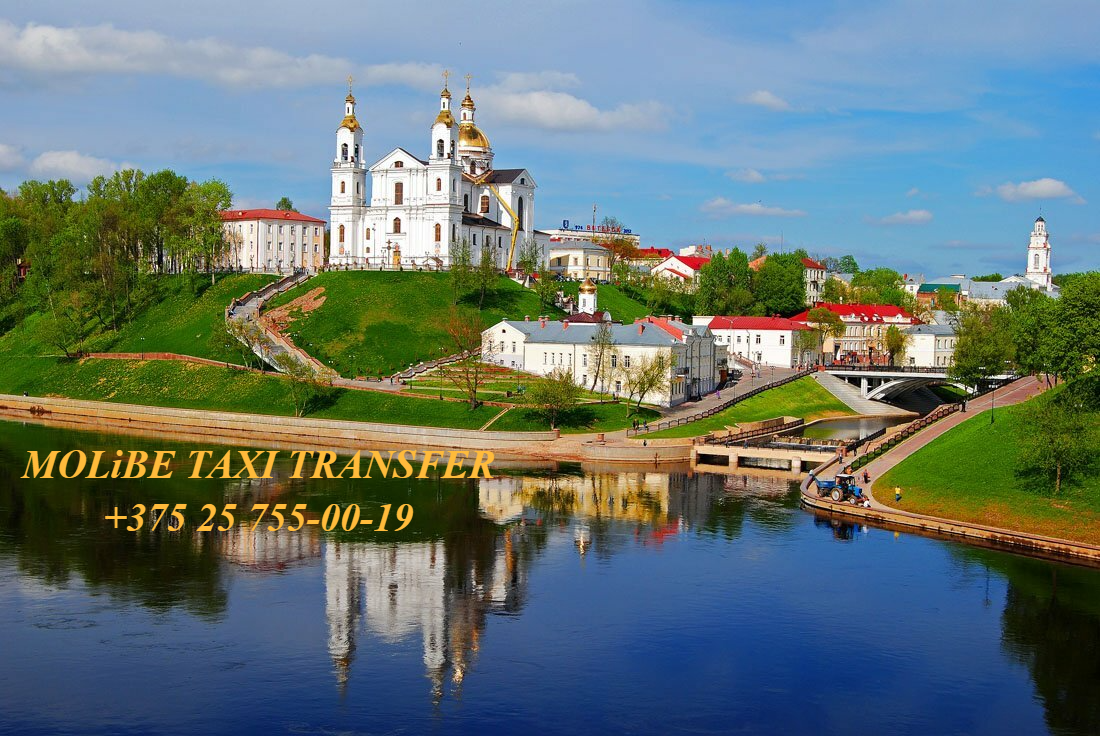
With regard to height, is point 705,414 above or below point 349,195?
below

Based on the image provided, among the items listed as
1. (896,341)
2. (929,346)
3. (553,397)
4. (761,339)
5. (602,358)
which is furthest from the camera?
(929,346)

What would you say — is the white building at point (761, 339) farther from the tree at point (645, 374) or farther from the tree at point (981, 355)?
the tree at point (645, 374)

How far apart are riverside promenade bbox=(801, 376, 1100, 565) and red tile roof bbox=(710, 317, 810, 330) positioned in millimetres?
46323

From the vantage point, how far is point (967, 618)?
45.7 metres

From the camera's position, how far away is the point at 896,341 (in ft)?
456

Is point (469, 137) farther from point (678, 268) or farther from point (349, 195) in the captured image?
point (678, 268)

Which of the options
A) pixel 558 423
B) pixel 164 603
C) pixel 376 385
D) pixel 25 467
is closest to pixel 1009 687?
pixel 164 603

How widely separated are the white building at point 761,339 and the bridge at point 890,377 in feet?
29.5

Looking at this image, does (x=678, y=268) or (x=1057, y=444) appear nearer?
(x=1057, y=444)

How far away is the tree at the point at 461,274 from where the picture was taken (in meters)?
120

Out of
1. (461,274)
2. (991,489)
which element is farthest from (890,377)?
(991,489)

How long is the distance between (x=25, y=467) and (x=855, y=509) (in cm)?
5188

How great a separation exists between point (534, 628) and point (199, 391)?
66.0 metres

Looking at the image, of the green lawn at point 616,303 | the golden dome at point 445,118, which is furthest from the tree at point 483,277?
the golden dome at point 445,118
